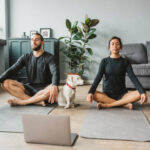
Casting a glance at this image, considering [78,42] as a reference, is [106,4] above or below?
above

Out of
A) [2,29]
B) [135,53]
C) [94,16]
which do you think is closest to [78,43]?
[94,16]

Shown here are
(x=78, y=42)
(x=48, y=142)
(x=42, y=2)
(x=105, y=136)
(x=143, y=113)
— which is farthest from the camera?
(x=42, y=2)

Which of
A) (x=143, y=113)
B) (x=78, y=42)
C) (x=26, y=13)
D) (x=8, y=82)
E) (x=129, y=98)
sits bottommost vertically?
(x=143, y=113)

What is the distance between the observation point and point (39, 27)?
4363mm

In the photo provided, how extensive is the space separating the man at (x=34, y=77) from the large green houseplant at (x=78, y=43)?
5.80 ft

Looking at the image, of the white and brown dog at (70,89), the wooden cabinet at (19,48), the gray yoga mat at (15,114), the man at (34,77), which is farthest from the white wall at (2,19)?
the white and brown dog at (70,89)

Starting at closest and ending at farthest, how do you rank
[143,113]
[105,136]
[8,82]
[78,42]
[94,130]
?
[105,136]
[94,130]
[143,113]
[8,82]
[78,42]

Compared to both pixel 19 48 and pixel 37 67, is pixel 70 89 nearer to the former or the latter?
pixel 37 67

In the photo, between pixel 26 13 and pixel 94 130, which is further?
pixel 26 13

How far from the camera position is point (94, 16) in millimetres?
4172

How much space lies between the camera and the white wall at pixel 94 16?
4.08m

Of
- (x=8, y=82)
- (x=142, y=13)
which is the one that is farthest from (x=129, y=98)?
(x=142, y=13)

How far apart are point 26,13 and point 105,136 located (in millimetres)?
3850

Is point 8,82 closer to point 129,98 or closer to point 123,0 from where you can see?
point 129,98
